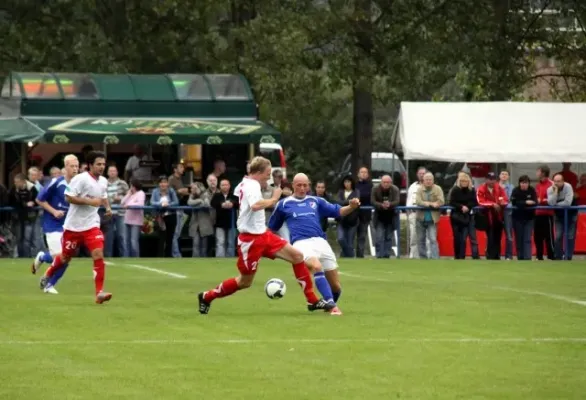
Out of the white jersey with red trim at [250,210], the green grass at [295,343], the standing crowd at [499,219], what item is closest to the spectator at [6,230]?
the green grass at [295,343]

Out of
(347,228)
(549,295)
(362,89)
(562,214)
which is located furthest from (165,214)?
(549,295)

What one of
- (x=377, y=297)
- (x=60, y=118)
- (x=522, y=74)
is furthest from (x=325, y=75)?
(x=377, y=297)

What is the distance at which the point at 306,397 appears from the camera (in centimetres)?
1131

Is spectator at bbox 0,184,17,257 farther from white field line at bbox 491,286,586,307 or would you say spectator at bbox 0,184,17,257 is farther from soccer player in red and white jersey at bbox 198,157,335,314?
soccer player in red and white jersey at bbox 198,157,335,314

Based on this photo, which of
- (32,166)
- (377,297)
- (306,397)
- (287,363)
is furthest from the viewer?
(32,166)

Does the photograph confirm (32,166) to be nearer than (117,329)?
No

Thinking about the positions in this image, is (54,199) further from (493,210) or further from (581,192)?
(581,192)

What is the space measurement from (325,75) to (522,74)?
17.6 ft

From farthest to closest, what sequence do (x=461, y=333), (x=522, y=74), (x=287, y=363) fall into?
(x=522, y=74)
(x=461, y=333)
(x=287, y=363)

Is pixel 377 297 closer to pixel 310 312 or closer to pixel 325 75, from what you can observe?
pixel 310 312

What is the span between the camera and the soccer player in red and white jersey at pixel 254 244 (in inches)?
699

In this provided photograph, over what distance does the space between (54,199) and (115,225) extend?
10.6 metres

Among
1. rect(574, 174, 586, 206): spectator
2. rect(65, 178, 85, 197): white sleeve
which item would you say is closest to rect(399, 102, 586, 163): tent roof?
rect(574, 174, 586, 206): spectator

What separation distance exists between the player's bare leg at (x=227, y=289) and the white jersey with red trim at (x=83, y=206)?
2.21m
